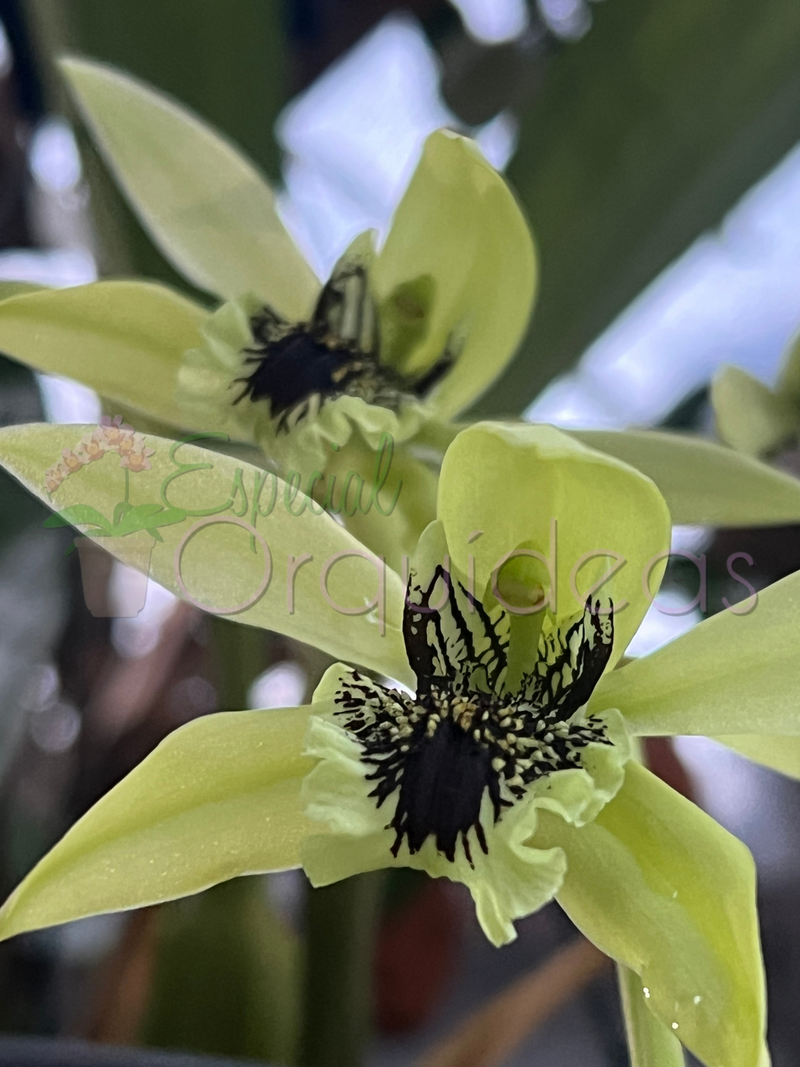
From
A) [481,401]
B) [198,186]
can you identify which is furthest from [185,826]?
[481,401]

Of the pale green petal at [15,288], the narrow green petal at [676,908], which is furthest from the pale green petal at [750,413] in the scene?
the pale green petal at [15,288]

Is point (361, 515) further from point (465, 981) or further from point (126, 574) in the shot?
point (465, 981)

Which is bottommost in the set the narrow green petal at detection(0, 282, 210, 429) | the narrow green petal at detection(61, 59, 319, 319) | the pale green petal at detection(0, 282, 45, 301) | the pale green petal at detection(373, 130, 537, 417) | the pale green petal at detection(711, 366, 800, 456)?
the pale green petal at detection(0, 282, 45, 301)

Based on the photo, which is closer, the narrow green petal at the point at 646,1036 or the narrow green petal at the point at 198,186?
the narrow green petal at the point at 646,1036

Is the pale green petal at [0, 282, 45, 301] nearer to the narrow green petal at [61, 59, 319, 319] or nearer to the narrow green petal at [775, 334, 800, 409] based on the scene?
the narrow green petal at [61, 59, 319, 319]

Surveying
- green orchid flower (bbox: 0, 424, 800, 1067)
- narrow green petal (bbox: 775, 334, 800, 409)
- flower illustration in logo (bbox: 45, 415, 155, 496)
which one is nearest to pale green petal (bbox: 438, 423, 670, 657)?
green orchid flower (bbox: 0, 424, 800, 1067)

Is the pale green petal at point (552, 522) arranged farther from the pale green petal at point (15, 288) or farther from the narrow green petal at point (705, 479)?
the pale green petal at point (15, 288)
